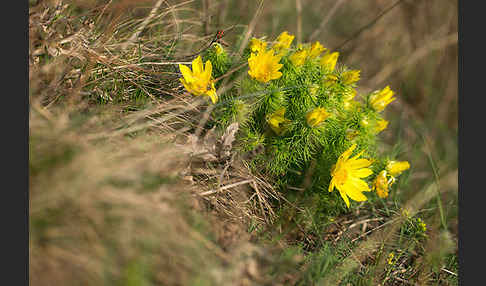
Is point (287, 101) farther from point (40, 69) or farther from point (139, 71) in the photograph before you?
point (40, 69)

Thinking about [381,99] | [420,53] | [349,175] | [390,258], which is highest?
[381,99]

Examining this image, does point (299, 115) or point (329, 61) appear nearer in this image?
point (299, 115)

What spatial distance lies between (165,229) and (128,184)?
194mm

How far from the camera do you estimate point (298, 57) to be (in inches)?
77.7

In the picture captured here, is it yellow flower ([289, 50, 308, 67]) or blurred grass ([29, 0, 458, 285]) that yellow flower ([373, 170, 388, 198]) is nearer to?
blurred grass ([29, 0, 458, 285])

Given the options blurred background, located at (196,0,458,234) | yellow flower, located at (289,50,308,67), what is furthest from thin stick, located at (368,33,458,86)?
yellow flower, located at (289,50,308,67)

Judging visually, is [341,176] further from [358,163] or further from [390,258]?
[390,258]

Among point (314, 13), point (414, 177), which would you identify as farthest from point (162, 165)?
point (314, 13)

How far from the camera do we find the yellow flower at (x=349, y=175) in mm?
1898

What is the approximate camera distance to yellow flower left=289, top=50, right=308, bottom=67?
1.97 meters

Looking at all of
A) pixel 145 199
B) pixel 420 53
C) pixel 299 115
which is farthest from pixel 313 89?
pixel 420 53

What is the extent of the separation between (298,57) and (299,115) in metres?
0.27

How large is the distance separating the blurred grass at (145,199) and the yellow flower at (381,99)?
0.57m

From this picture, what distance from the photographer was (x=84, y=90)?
190 centimetres
